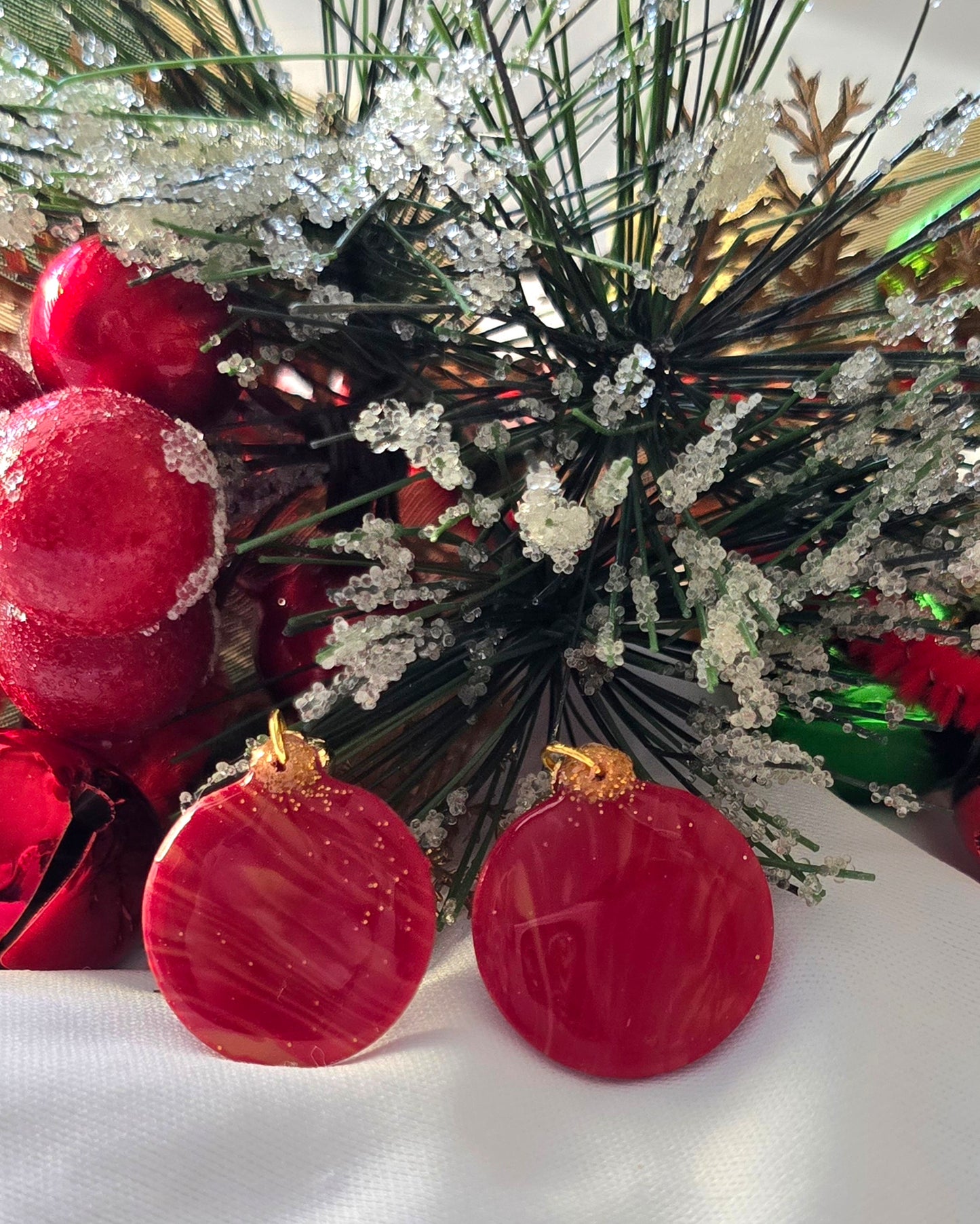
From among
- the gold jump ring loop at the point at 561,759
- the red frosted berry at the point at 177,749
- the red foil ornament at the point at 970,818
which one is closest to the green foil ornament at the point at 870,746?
the red foil ornament at the point at 970,818

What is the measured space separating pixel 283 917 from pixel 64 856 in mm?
105

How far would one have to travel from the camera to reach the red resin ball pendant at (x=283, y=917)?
302mm

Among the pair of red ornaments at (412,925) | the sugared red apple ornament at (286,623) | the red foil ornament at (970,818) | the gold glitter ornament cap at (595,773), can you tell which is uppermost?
the sugared red apple ornament at (286,623)

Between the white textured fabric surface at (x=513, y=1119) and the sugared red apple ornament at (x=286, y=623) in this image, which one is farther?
the sugared red apple ornament at (x=286, y=623)

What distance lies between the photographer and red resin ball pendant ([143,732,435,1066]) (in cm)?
30

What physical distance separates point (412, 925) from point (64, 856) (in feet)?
0.45

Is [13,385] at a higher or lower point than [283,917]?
higher

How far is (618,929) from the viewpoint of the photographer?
0.99 feet

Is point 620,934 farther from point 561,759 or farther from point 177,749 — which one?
point 177,749

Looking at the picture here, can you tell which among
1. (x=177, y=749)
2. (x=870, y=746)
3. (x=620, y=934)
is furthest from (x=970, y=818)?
(x=177, y=749)

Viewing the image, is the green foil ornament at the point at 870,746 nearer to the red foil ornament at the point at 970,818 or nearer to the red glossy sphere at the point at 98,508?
the red foil ornament at the point at 970,818

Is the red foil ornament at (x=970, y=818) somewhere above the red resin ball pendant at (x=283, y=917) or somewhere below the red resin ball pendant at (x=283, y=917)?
above

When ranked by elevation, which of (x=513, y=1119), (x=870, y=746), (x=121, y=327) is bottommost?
(x=513, y=1119)

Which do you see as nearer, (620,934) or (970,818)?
(620,934)
